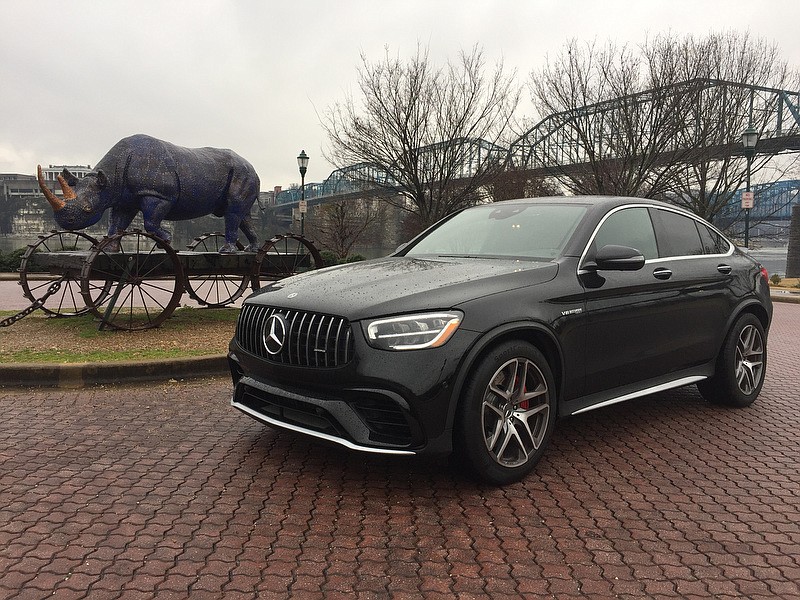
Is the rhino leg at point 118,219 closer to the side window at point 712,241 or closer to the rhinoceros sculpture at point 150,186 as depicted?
the rhinoceros sculpture at point 150,186

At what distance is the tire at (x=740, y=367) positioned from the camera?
16.6 ft

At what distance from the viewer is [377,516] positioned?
3146 mm

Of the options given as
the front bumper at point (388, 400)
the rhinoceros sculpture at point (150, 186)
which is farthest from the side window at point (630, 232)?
the rhinoceros sculpture at point (150, 186)

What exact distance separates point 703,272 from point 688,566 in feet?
9.18

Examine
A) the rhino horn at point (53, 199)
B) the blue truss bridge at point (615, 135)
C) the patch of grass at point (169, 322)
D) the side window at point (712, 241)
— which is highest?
the blue truss bridge at point (615, 135)

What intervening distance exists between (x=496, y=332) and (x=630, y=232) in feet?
5.86

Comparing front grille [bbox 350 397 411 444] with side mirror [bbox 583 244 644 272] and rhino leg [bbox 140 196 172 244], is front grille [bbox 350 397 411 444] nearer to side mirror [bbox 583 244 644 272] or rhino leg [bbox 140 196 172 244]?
side mirror [bbox 583 244 644 272]

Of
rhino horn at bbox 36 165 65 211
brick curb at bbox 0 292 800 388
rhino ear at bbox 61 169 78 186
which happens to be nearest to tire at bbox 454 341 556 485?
brick curb at bbox 0 292 800 388

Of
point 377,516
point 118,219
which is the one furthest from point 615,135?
point 377,516

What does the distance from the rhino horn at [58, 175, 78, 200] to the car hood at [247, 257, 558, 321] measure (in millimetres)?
6635

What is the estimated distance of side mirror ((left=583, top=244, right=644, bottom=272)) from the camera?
154 inches

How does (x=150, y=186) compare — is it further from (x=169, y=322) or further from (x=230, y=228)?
(x=169, y=322)

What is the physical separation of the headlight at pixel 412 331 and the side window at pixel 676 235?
7.68 ft

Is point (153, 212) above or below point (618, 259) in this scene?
above
